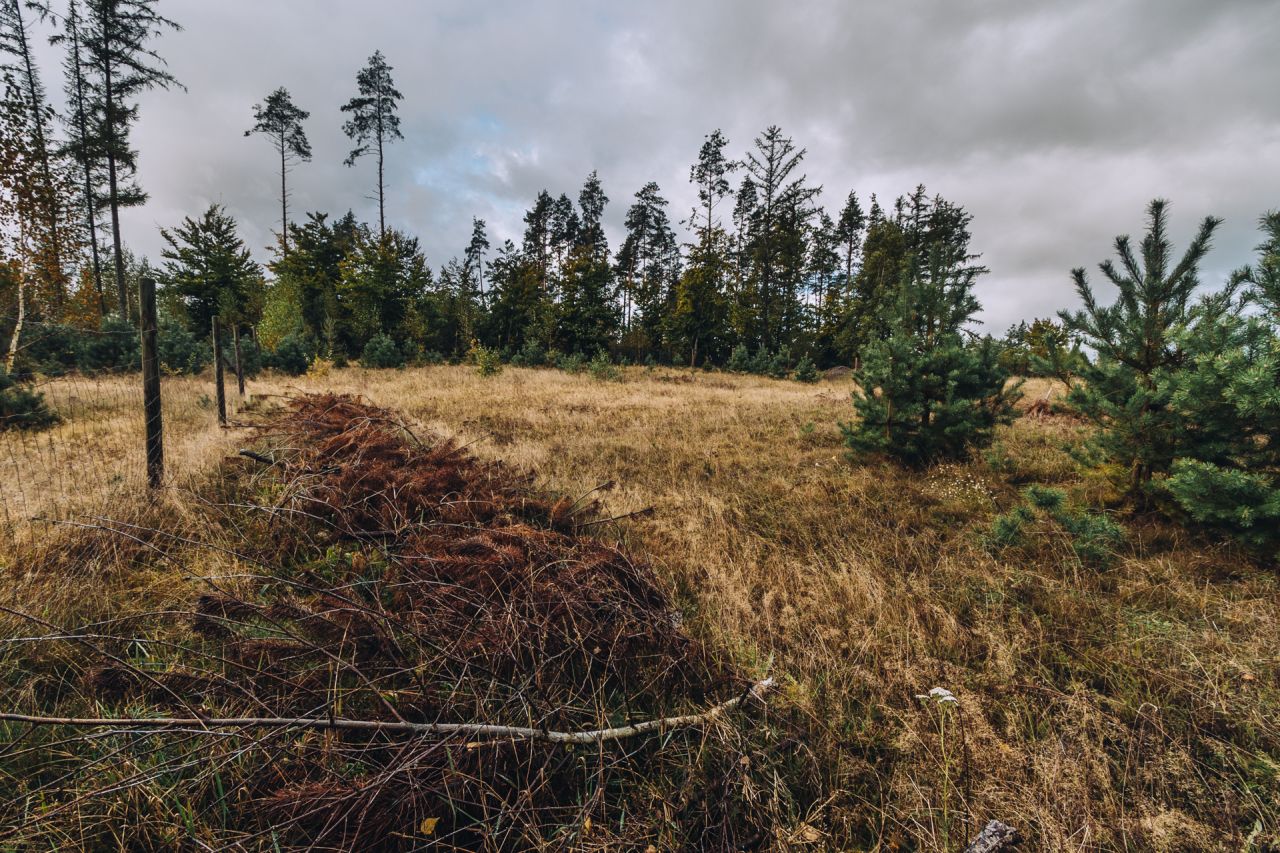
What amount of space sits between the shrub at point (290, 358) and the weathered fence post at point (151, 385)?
15.9 metres

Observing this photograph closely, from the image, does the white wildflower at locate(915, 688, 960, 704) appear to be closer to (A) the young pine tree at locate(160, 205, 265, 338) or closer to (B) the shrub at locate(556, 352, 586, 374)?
(B) the shrub at locate(556, 352, 586, 374)

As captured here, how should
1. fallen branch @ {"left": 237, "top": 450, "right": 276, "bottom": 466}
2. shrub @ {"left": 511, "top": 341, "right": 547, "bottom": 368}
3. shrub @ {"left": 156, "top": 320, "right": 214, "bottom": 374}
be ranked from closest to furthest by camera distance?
fallen branch @ {"left": 237, "top": 450, "right": 276, "bottom": 466} < shrub @ {"left": 156, "top": 320, "right": 214, "bottom": 374} < shrub @ {"left": 511, "top": 341, "right": 547, "bottom": 368}

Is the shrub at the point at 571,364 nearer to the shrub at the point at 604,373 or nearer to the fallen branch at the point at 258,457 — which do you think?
the shrub at the point at 604,373

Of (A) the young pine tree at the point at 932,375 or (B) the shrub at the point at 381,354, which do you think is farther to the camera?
(B) the shrub at the point at 381,354

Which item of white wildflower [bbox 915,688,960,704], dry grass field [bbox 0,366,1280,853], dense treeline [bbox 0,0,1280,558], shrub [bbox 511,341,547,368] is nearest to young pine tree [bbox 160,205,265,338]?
dense treeline [bbox 0,0,1280,558]

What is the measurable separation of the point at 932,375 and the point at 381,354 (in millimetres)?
22036

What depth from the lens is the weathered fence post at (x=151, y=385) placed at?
3996 millimetres

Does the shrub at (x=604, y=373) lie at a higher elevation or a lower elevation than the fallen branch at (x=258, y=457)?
higher

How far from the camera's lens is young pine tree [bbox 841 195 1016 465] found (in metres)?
5.91

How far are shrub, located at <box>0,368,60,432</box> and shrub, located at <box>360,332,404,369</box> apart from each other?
45.4 ft

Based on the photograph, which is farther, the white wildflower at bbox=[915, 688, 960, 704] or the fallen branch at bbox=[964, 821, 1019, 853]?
the white wildflower at bbox=[915, 688, 960, 704]

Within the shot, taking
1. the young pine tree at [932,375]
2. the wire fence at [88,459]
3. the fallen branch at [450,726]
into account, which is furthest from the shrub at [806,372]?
the fallen branch at [450,726]

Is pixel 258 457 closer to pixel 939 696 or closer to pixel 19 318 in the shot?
pixel 19 318

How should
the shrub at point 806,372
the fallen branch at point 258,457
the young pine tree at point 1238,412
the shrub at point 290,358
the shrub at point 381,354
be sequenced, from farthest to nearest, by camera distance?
the shrub at point 806,372 → the shrub at point 381,354 → the shrub at point 290,358 → the fallen branch at point 258,457 → the young pine tree at point 1238,412
